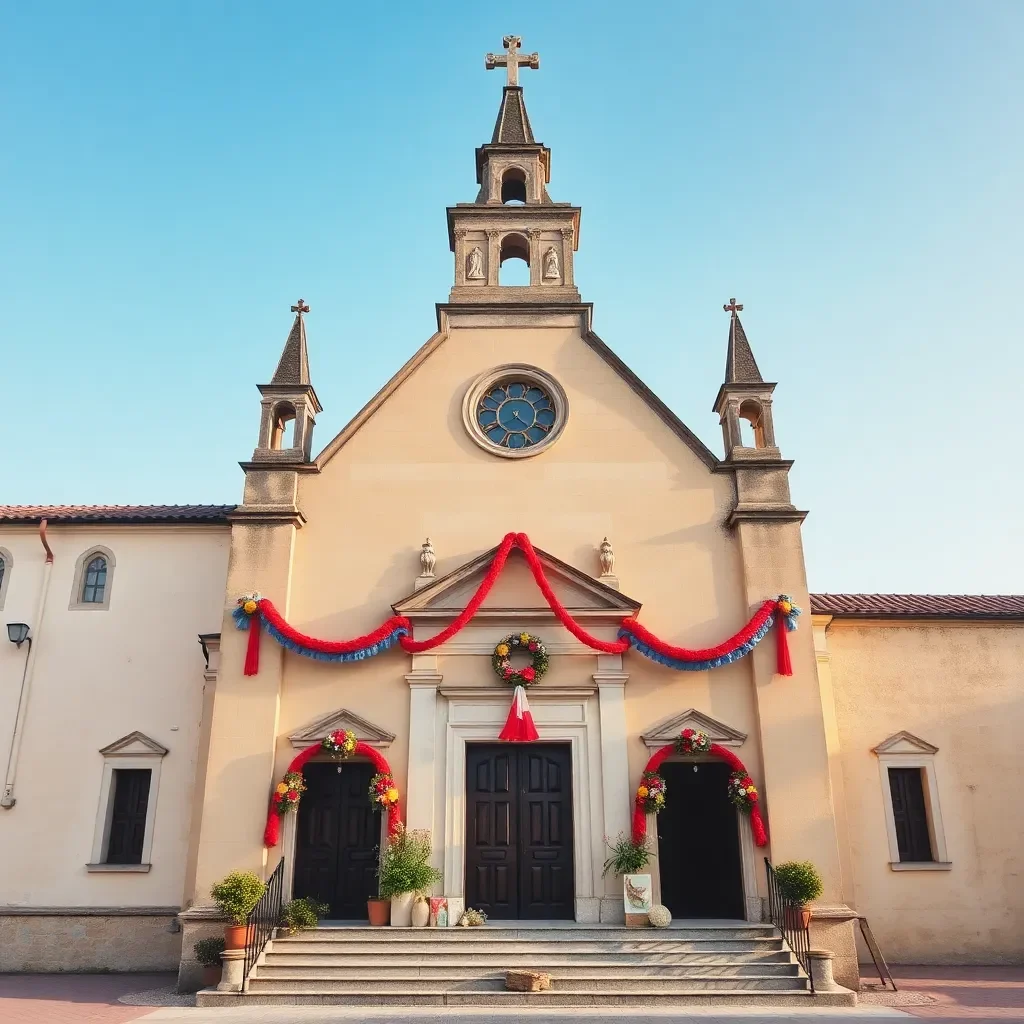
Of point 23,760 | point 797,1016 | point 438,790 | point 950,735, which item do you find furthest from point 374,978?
point 950,735

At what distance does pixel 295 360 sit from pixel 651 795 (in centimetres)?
1096

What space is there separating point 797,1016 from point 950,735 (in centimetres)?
808

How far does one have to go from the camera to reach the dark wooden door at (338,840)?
15062 millimetres

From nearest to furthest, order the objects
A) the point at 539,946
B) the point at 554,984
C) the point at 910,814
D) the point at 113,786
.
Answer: the point at 554,984
the point at 539,946
the point at 113,786
the point at 910,814

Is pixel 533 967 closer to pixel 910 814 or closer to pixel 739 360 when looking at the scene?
pixel 910 814

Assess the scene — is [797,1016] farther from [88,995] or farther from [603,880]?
[88,995]

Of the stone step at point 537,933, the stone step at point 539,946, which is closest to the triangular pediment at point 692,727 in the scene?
the stone step at point 537,933

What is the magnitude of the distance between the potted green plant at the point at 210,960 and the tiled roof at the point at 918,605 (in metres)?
12.6

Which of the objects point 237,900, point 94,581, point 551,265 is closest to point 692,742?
point 237,900

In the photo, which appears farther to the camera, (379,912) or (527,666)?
(527,666)

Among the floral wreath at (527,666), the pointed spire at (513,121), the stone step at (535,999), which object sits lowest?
the stone step at (535,999)

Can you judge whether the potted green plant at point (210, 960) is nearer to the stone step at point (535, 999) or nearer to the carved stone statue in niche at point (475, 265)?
the stone step at point (535, 999)

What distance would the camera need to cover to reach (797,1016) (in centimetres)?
1172

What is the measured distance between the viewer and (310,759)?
50.3 feet
